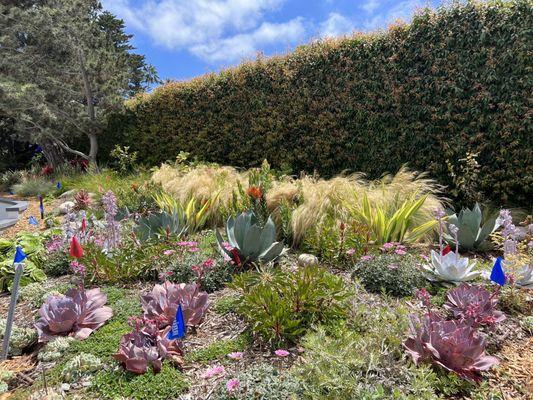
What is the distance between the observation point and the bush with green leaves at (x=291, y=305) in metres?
2.07

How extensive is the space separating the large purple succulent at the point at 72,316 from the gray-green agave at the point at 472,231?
296 cm

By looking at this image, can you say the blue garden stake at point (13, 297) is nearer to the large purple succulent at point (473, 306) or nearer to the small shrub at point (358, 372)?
the small shrub at point (358, 372)

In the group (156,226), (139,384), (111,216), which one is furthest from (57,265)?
(139,384)

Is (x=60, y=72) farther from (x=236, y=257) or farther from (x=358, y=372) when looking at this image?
(x=358, y=372)

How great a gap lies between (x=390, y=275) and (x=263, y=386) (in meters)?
1.39

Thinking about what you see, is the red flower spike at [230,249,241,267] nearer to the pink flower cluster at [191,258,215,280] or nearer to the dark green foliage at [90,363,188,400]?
the pink flower cluster at [191,258,215,280]

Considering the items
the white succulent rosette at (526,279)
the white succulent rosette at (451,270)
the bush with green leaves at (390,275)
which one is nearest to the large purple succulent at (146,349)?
the bush with green leaves at (390,275)

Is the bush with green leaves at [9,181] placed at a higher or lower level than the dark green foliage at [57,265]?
higher

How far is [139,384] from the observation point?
1.76 metres

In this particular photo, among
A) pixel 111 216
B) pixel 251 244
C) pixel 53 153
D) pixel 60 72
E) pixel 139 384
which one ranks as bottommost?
pixel 139 384

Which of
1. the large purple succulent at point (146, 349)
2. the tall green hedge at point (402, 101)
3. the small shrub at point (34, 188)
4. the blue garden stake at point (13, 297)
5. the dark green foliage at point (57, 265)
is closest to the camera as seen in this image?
the large purple succulent at point (146, 349)

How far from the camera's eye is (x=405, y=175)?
4.79 m

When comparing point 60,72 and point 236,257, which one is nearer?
point 236,257

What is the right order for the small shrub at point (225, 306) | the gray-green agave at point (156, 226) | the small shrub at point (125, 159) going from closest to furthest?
the small shrub at point (225, 306) → the gray-green agave at point (156, 226) → the small shrub at point (125, 159)
